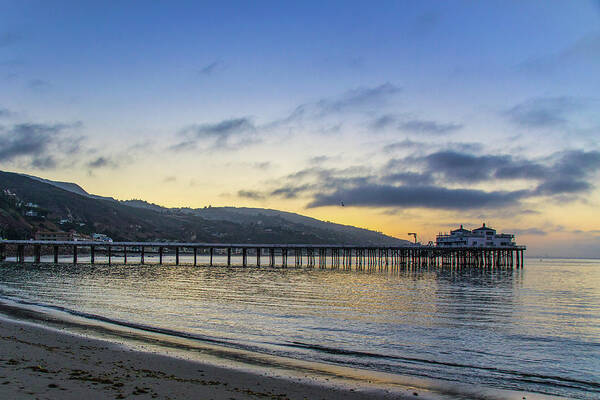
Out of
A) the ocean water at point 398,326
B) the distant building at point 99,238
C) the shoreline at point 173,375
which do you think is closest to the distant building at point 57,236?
the distant building at point 99,238

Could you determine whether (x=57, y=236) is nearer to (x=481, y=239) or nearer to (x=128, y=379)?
(x=481, y=239)

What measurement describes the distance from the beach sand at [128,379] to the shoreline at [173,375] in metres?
0.02

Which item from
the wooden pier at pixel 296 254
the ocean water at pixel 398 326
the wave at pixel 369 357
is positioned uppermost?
the wave at pixel 369 357

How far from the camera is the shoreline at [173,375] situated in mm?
9479

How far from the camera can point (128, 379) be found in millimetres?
10422

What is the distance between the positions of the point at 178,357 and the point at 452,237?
369 ft

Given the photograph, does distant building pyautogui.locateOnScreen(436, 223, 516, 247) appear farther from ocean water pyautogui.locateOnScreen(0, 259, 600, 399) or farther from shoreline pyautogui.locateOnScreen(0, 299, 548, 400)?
shoreline pyautogui.locateOnScreen(0, 299, 548, 400)

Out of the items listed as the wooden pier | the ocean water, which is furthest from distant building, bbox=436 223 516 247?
the ocean water

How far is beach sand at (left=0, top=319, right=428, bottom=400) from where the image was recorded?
9.12 metres

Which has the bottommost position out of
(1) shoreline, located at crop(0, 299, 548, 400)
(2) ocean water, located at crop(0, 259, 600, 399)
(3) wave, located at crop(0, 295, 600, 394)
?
(2) ocean water, located at crop(0, 259, 600, 399)

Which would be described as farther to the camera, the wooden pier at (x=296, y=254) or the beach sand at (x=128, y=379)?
the wooden pier at (x=296, y=254)

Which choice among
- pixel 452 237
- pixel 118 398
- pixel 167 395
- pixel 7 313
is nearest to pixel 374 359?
A: pixel 167 395

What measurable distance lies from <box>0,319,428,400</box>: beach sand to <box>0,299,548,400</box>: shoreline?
0.02 m

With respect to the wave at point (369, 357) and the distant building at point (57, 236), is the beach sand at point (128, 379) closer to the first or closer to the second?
the wave at point (369, 357)
